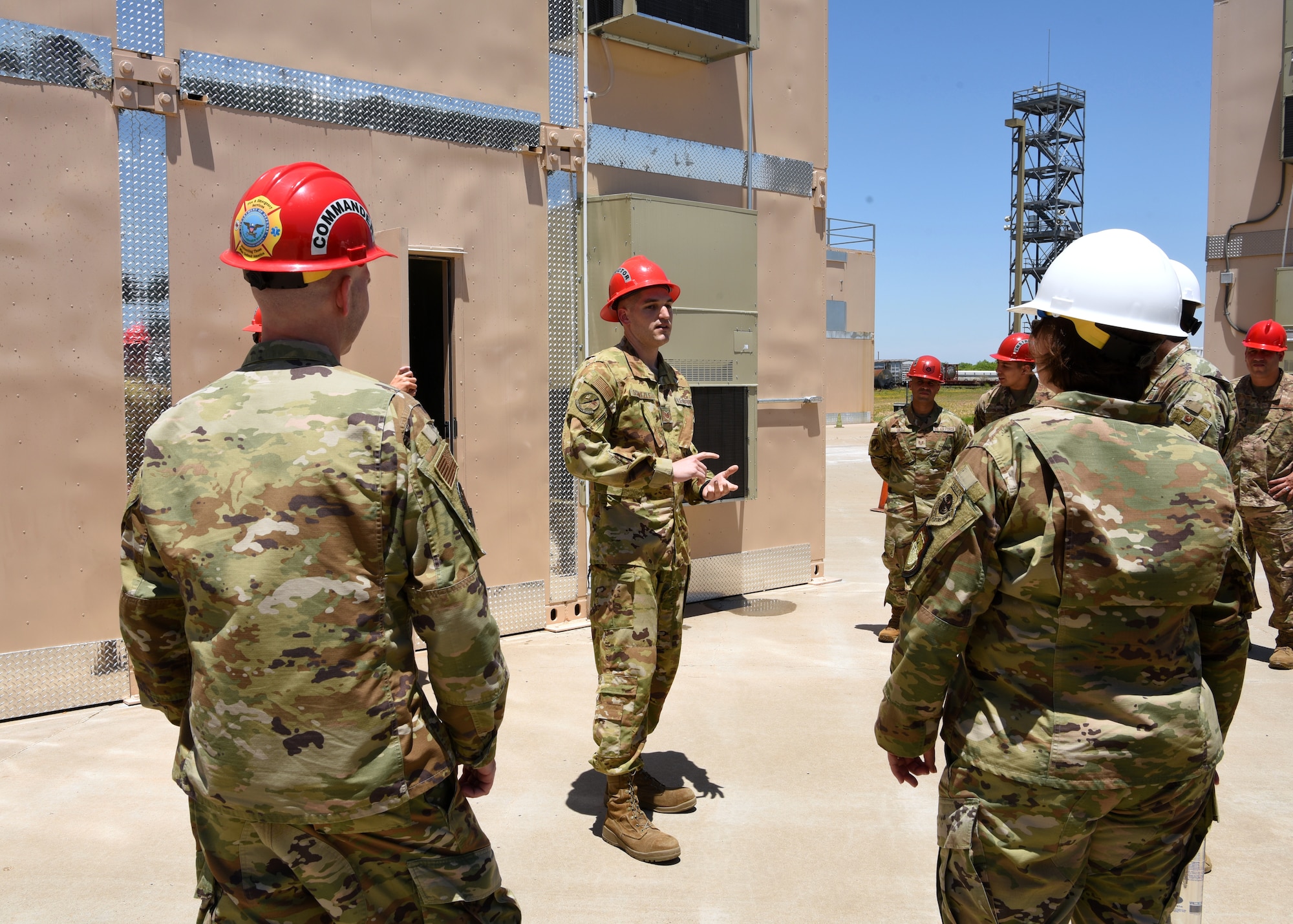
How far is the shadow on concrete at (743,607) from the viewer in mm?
7734

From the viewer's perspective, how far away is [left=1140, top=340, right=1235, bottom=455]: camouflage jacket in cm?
388

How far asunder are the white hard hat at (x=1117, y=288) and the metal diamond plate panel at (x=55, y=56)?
5117 mm

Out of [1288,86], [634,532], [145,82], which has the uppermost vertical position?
[1288,86]

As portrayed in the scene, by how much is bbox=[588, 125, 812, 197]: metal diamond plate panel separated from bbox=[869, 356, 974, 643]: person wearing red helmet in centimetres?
239

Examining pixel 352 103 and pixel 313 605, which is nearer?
pixel 313 605

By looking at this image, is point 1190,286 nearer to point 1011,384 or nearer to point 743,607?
point 1011,384

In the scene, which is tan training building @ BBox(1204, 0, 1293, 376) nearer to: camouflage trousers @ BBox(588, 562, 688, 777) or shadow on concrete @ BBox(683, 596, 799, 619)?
shadow on concrete @ BBox(683, 596, 799, 619)

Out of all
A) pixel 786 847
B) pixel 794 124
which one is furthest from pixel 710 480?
pixel 794 124

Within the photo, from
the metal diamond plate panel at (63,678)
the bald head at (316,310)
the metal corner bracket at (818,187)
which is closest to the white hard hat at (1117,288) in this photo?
the bald head at (316,310)

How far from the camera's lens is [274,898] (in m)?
1.96

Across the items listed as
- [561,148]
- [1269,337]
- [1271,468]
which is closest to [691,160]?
[561,148]

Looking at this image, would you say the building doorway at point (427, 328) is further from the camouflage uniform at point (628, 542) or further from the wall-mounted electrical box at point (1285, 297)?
the wall-mounted electrical box at point (1285, 297)

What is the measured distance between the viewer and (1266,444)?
6.67 metres

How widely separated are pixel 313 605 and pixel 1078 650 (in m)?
1.54
